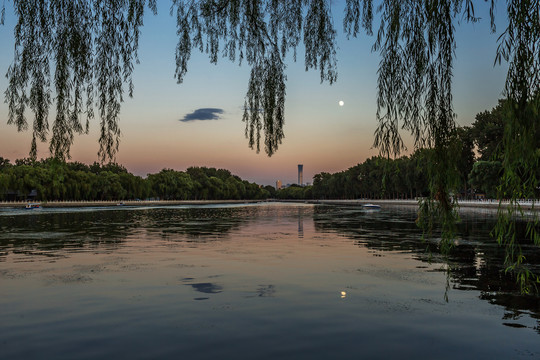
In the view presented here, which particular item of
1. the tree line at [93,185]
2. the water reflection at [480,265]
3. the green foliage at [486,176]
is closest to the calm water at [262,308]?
the water reflection at [480,265]

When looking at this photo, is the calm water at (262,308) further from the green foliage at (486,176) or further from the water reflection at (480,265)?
the green foliage at (486,176)

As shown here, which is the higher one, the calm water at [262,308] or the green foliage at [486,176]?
the green foliage at [486,176]

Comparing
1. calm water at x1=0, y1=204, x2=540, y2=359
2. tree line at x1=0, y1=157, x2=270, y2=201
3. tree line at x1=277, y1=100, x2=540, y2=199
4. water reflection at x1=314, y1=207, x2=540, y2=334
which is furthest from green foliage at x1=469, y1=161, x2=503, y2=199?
tree line at x1=0, y1=157, x2=270, y2=201

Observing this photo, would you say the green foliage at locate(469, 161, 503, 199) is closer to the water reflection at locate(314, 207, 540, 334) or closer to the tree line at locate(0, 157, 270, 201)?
the water reflection at locate(314, 207, 540, 334)

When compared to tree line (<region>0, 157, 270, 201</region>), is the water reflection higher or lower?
lower

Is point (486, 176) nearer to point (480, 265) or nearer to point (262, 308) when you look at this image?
point (480, 265)

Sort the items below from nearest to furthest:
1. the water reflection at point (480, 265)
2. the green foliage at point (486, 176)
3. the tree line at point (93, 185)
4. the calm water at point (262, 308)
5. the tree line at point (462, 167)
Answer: the tree line at point (462, 167) < the calm water at point (262, 308) < the water reflection at point (480, 265) < the green foliage at point (486, 176) < the tree line at point (93, 185)

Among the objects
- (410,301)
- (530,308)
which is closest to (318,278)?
(410,301)

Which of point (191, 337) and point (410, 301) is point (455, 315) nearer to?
point (410, 301)

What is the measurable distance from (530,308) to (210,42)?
10.4m

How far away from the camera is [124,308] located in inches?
423

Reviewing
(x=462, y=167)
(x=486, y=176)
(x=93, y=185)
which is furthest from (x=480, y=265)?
(x=93, y=185)

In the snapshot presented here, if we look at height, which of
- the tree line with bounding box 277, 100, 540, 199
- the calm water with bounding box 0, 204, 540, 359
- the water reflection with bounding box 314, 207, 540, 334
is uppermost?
the tree line with bounding box 277, 100, 540, 199

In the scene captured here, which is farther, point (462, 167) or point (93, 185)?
point (93, 185)
